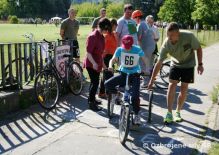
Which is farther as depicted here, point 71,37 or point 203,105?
point 71,37

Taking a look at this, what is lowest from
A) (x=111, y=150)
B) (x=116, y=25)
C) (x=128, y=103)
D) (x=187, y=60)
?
(x=111, y=150)

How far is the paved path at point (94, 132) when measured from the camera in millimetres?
5938

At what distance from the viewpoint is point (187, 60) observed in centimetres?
711

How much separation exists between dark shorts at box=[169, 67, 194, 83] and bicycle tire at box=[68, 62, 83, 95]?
123 inches

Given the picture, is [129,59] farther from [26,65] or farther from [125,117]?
[26,65]

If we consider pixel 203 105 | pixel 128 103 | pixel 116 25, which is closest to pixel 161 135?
pixel 128 103

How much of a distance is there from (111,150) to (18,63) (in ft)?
11.7

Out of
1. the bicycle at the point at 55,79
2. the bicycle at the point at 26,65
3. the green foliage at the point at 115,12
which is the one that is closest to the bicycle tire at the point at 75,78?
the bicycle at the point at 55,79

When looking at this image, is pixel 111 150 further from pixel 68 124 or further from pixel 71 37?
pixel 71 37

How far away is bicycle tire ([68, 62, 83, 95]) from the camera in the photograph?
9617 mm

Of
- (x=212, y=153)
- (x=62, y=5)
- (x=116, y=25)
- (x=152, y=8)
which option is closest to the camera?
(x=212, y=153)

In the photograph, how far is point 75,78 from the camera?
9.76m

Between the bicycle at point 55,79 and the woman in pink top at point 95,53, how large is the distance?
821mm

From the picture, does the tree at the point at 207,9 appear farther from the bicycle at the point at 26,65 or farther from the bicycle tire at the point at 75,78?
the bicycle at the point at 26,65
